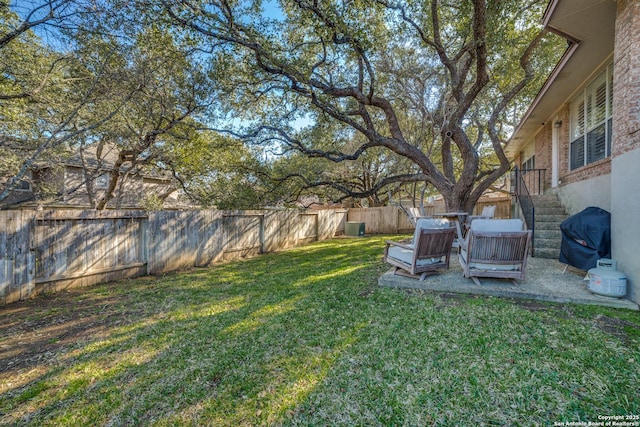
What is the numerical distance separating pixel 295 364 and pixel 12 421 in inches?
84.9

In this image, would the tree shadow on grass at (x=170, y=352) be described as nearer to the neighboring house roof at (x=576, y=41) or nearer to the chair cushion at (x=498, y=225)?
the chair cushion at (x=498, y=225)

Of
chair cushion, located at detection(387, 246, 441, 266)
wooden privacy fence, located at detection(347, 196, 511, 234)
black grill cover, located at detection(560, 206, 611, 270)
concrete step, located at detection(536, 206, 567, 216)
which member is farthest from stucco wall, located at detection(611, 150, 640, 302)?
wooden privacy fence, located at detection(347, 196, 511, 234)

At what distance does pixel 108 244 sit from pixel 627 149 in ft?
30.1

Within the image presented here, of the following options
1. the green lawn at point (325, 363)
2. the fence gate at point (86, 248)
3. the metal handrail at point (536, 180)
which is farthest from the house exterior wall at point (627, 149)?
the fence gate at point (86, 248)

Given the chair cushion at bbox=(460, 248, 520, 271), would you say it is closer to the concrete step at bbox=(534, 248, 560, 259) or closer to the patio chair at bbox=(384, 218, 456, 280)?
the patio chair at bbox=(384, 218, 456, 280)

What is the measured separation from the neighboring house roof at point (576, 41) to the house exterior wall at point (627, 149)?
48 centimetres

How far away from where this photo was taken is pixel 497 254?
450cm

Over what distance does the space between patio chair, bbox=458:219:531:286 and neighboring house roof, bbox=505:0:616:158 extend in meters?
3.79

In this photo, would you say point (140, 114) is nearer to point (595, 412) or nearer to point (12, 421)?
point (12, 421)

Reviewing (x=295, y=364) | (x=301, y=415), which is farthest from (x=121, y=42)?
Answer: (x=301, y=415)

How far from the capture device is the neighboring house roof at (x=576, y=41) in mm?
4402

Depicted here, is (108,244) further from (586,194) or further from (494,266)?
(586,194)

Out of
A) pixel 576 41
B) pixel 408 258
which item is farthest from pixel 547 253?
pixel 576 41

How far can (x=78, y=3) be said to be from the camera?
472 cm
